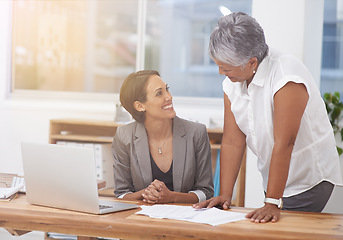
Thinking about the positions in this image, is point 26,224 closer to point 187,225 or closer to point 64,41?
point 187,225

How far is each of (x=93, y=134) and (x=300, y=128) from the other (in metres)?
2.58

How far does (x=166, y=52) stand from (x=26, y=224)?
2.86 metres

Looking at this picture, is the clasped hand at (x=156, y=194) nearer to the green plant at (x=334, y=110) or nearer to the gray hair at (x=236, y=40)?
the gray hair at (x=236, y=40)

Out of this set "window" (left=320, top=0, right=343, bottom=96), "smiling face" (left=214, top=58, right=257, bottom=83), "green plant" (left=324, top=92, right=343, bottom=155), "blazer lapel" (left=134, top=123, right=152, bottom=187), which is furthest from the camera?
"window" (left=320, top=0, right=343, bottom=96)

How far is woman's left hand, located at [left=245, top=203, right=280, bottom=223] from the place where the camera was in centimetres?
169

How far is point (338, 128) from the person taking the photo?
11.6 ft

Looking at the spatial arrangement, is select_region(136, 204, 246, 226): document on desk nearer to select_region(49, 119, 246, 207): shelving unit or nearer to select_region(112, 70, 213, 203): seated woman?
select_region(112, 70, 213, 203): seated woman

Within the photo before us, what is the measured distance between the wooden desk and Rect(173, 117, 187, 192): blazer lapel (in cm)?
55

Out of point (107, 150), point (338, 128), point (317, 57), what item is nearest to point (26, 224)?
point (107, 150)

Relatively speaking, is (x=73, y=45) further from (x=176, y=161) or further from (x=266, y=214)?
(x=266, y=214)

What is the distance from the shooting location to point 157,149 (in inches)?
95.0

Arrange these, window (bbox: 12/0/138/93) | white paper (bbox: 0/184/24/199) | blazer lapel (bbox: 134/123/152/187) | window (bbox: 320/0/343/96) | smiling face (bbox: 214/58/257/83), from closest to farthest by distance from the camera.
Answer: smiling face (bbox: 214/58/257/83)
white paper (bbox: 0/184/24/199)
blazer lapel (bbox: 134/123/152/187)
window (bbox: 320/0/343/96)
window (bbox: 12/0/138/93)

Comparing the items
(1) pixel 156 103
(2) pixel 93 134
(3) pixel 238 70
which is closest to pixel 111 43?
(2) pixel 93 134

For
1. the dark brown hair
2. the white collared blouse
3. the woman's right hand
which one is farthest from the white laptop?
the dark brown hair
